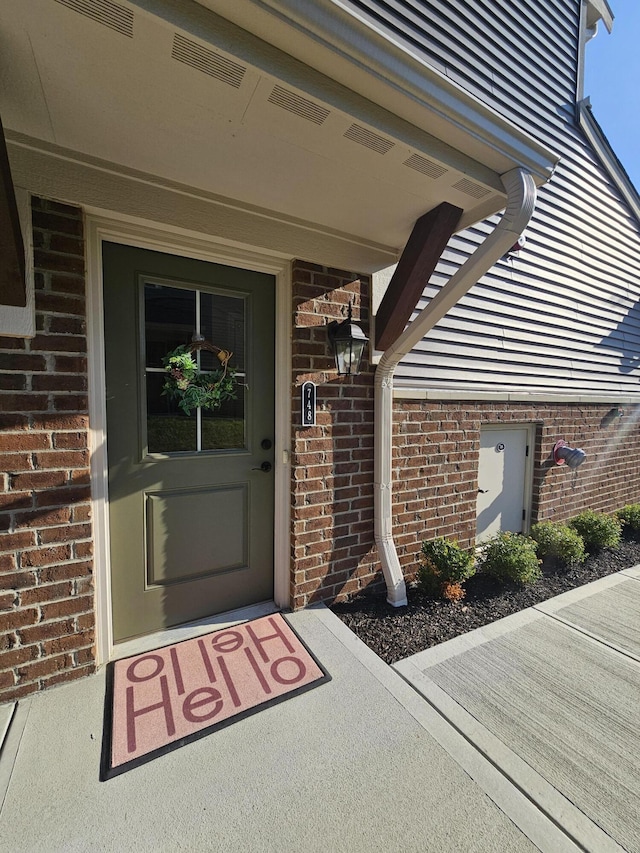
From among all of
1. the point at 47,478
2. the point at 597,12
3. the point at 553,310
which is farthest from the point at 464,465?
the point at 597,12

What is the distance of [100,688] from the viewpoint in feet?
5.76

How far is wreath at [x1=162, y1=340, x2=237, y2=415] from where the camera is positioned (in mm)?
2066

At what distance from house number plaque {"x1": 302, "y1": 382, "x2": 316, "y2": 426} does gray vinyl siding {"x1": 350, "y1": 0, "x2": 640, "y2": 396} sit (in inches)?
31.8

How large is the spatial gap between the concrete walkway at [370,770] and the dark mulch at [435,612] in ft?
0.66

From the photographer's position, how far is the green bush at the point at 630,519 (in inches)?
165

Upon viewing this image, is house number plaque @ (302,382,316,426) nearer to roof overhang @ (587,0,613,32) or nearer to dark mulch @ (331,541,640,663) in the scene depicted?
dark mulch @ (331,541,640,663)

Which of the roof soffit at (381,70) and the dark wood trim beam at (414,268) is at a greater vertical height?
the roof soffit at (381,70)

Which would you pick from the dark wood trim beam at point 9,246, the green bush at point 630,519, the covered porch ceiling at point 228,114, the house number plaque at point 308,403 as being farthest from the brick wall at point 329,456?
the green bush at point 630,519

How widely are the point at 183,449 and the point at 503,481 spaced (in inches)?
116

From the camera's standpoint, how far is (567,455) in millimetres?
3812

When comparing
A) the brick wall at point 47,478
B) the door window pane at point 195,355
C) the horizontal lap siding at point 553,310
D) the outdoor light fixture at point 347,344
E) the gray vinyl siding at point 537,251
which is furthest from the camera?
the horizontal lap siding at point 553,310

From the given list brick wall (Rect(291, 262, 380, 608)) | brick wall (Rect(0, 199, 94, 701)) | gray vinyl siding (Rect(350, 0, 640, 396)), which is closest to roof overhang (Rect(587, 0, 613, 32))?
gray vinyl siding (Rect(350, 0, 640, 396))

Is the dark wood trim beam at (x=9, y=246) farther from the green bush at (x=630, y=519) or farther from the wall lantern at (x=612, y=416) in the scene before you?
the green bush at (x=630, y=519)

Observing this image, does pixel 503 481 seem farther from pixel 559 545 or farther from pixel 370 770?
pixel 370 770
